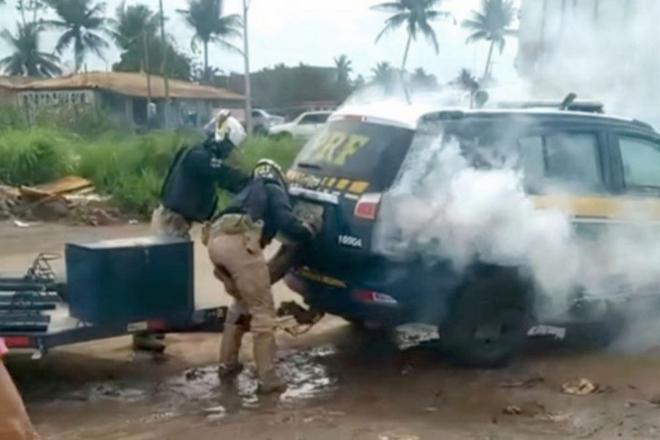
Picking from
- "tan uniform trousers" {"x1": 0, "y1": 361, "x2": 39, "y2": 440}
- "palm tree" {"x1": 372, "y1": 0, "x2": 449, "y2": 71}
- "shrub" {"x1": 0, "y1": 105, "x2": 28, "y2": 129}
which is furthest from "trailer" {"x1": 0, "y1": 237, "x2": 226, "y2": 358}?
"palm tree" {"x1": 372, "y1": 0, "x2": 449, "y2": 71}

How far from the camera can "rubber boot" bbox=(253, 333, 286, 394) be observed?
283 inches

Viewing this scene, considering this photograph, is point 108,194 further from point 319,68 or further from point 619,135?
point 319,68

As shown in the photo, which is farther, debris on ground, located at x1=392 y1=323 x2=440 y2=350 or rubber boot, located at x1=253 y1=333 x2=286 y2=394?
debris on ground, located at x1=392 y1=323 x2=440 y2=350

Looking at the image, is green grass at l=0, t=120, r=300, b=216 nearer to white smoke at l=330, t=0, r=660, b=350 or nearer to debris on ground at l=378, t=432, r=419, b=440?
white smoke at l=330, t=0, r=660, b=350

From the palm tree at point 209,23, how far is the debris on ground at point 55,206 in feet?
159

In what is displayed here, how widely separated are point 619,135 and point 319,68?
2355 inches

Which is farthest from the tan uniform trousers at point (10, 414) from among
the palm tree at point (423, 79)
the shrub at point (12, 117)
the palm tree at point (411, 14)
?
the palm tree at point (411, 14)

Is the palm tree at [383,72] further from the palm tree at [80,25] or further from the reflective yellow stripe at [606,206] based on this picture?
the palm tree at [80,25]

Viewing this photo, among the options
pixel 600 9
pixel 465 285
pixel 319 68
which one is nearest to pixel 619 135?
pixel 465 285

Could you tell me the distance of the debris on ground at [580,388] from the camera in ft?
23.9

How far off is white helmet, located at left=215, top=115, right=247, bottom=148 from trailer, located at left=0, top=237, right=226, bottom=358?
829mm

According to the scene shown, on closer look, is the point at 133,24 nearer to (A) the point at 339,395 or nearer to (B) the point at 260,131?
(B) the point at 260,131

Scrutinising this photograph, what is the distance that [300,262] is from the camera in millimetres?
7883

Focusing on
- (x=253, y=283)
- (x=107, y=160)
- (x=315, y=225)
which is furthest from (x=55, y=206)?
(x=253, y=283)
